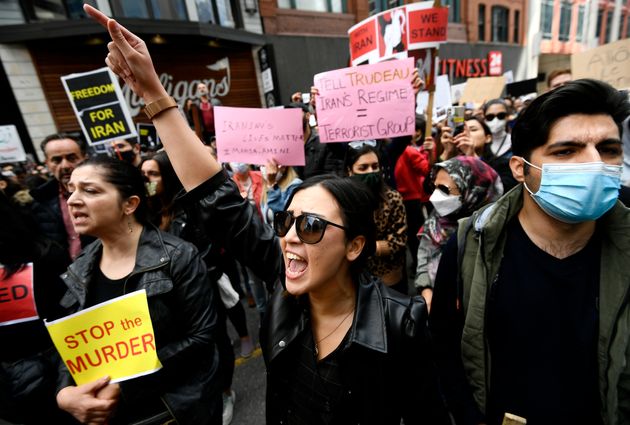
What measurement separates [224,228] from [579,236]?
1387 millimetres

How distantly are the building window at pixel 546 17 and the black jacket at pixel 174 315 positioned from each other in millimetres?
31801

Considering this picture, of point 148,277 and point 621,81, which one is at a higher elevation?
point 621,81

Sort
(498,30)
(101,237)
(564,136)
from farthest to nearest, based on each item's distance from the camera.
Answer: (498,30), (101,237), (564,136)

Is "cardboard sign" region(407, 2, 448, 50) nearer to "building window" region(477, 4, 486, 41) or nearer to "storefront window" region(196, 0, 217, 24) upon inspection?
"storefront window" region(196, 0, 217, 24)

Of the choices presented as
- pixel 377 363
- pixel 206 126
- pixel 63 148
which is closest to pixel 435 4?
pixel 377 363

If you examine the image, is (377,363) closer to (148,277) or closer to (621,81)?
(148,277)

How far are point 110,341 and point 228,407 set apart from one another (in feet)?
5.15

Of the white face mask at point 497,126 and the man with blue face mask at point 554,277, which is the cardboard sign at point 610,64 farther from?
the man with blue face mask at point 554,277

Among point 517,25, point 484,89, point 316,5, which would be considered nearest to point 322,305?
point 484,89

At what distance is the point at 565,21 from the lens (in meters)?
25.2

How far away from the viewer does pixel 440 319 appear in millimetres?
1593

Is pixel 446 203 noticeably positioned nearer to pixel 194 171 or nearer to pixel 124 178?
pixel 194 171

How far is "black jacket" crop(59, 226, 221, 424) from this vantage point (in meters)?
1.55

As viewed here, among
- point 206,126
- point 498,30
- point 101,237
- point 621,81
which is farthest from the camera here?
point 498,30
